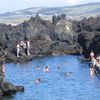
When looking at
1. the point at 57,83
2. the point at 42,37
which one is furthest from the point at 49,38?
the point at 57,83

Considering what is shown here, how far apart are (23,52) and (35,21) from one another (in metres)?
38.8

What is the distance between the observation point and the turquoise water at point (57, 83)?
47750mm

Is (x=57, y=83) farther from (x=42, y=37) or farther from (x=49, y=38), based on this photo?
(x=49, y=38)

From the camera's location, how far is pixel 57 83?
59125mm

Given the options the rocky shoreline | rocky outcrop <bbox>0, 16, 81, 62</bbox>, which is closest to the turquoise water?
the rocky shoreline

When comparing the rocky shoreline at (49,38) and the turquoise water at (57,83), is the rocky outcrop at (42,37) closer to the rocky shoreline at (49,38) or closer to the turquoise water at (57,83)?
the rocky shoreline at (49,38)

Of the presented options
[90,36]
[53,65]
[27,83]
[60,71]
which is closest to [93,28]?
[90,36]

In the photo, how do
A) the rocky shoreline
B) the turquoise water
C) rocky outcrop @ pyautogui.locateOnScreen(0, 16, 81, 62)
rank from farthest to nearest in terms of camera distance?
1. rocky outcrop @ pyautogui.locateOnScreen(0, 16, 81, 62)
2. the rocky shoreline
3. the turquoise water

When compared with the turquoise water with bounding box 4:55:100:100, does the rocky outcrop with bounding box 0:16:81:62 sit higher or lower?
lower

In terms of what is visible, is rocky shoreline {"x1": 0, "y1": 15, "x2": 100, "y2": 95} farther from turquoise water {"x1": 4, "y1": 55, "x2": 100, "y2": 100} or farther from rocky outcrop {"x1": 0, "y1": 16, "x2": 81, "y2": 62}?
turquoise water {"x1": 4, "y1": 55, "x2": 100, "y2": 100}

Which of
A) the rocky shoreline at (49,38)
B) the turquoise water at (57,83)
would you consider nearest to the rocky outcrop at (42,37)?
the rocky shoreline at (49,38)

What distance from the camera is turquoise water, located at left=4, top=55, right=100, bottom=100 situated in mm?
47750

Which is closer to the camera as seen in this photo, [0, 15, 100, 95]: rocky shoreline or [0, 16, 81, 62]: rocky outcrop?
[0, 15, 100, 95]: rocky shoreline

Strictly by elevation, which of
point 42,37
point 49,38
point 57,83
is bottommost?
point 49,38
